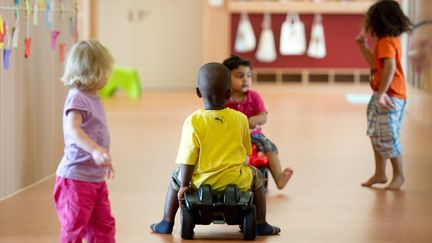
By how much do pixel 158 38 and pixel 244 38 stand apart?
1505 millimetres

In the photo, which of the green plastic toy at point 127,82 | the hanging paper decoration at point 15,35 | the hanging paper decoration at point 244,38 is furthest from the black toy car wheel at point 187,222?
the hanging paper decoration at point 244,38

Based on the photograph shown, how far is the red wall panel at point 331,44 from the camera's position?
15.3 meters

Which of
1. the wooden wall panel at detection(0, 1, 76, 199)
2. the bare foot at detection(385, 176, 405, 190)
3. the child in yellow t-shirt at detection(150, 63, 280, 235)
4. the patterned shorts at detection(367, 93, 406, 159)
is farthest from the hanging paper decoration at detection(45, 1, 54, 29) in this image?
the bare foot at detection(385, 176, 405, 190)

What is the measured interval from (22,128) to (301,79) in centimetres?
1088

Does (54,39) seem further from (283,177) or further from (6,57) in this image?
(283,177)

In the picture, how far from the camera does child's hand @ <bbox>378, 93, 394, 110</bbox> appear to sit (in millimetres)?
4984

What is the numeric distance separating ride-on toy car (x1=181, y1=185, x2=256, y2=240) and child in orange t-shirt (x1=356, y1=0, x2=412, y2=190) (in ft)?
5.36

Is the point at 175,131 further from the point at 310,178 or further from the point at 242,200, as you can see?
the point at 242,200

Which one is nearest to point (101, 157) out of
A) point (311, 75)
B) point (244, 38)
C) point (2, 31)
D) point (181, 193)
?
point (181, 193)

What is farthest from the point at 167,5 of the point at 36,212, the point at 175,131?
the point at 36,212

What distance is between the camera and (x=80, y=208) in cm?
307

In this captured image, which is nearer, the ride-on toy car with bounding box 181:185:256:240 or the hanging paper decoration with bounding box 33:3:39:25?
the ride-on toy car with bounding box 181:185:256:240

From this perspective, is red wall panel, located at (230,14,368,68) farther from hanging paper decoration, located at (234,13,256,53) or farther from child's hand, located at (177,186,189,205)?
child's hand, located at (177,186,189,205)

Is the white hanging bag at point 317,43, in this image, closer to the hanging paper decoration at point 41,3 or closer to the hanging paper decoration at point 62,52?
the hanging paper decoration at point 62,52
